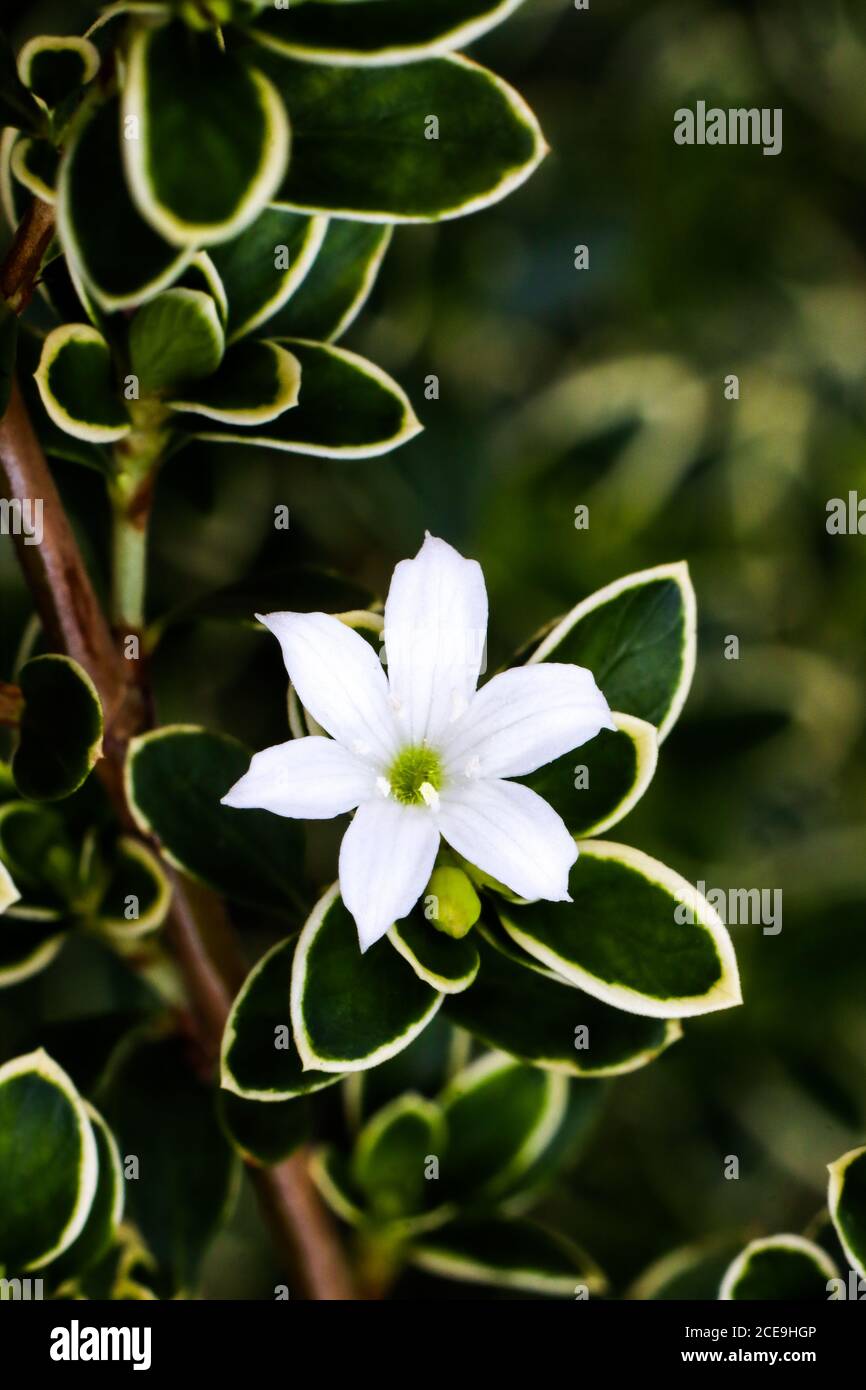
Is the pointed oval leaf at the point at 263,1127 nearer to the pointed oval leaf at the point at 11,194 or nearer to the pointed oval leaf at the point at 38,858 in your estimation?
the pointed oval leaf at the point at 38,858

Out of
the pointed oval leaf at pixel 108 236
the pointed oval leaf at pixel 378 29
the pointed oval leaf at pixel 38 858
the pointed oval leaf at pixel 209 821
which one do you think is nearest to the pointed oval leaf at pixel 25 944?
the pointed oval leaf at pixel 38 858

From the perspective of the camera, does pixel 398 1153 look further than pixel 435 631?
Yes

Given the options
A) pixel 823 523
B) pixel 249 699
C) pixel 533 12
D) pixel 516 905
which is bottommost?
pixel 516 905

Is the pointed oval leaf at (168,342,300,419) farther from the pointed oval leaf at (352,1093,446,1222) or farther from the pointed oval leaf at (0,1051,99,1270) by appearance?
the pointed oval leaf at (352,1093,446,1222)

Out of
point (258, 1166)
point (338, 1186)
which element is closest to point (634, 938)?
point (258, 1166)

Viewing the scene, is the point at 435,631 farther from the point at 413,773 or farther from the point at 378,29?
the point at 378,29
